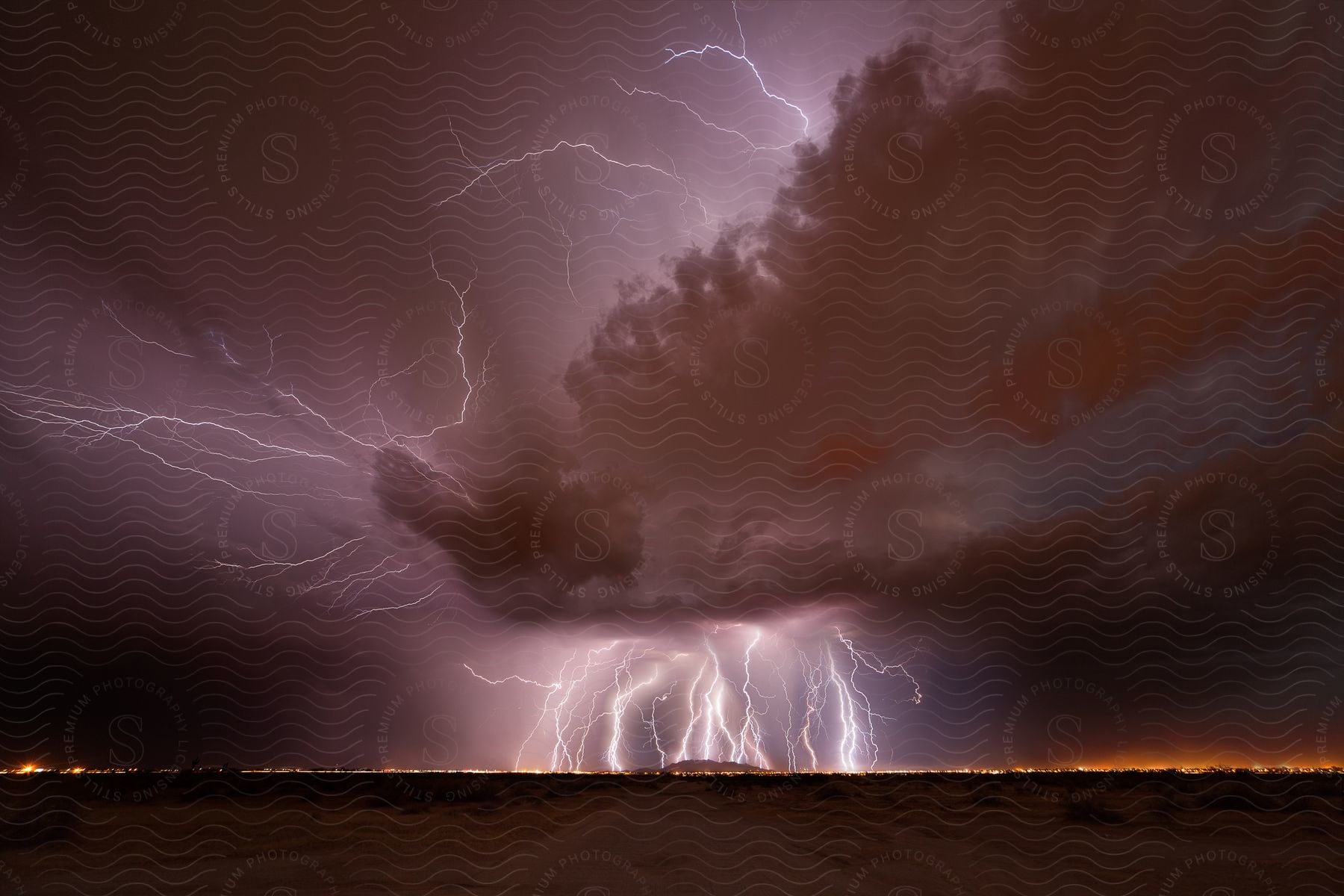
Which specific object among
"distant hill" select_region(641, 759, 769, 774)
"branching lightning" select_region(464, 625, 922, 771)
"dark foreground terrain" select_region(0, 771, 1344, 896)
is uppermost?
"branching lightning" select_region(464, 625, 922, 771)

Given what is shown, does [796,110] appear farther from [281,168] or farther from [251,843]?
[251,843]

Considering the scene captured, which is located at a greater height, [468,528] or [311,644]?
[468,528]

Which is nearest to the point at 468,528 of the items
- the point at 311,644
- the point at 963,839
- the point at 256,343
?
the point at 311,644

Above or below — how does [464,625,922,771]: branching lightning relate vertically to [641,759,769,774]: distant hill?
above
